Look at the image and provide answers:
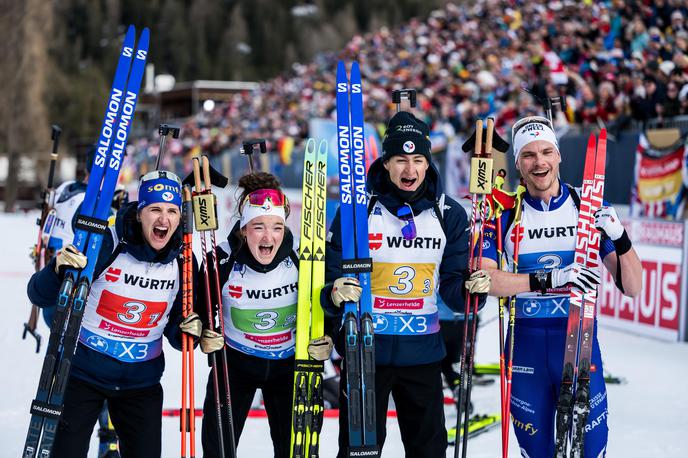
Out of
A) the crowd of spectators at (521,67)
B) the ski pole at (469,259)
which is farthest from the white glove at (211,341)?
the crowd of spectators at (521,67)

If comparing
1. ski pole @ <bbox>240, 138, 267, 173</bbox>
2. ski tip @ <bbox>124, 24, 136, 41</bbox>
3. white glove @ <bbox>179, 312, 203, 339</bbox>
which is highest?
ski tip @ <bbox>124, 24, 136, 41</bbox>

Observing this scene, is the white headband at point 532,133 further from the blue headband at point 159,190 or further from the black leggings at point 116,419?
the black leggings at point 116,419

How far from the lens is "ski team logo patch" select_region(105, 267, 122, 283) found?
3863mm

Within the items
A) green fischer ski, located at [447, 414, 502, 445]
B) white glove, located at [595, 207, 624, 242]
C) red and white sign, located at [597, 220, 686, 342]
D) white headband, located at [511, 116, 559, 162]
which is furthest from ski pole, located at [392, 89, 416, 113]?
red and white sign, located at [597, 220, 686, 342]

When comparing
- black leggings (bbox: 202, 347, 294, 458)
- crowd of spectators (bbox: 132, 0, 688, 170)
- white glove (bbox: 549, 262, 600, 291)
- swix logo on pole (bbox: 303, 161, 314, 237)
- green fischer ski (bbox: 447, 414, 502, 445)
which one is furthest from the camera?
crowd of spectators (bbox: 132, 0, 688, 170)

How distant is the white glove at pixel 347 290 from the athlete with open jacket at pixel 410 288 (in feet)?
0.28

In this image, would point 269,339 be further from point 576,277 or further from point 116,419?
point 576,277

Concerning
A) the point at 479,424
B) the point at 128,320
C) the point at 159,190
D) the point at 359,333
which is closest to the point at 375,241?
the point at 359,333

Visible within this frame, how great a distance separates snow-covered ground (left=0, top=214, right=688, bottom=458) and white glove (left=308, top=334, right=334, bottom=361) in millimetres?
1809

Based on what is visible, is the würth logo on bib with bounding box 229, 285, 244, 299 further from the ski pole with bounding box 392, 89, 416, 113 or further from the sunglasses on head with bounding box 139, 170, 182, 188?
the ski pole with bounding box 392, 89, 416, 113

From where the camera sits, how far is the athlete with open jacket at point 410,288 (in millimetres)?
3865

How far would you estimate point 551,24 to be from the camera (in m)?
18.2

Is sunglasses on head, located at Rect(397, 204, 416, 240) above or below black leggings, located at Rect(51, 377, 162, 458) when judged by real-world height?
above

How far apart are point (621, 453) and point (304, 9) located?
8867cm
